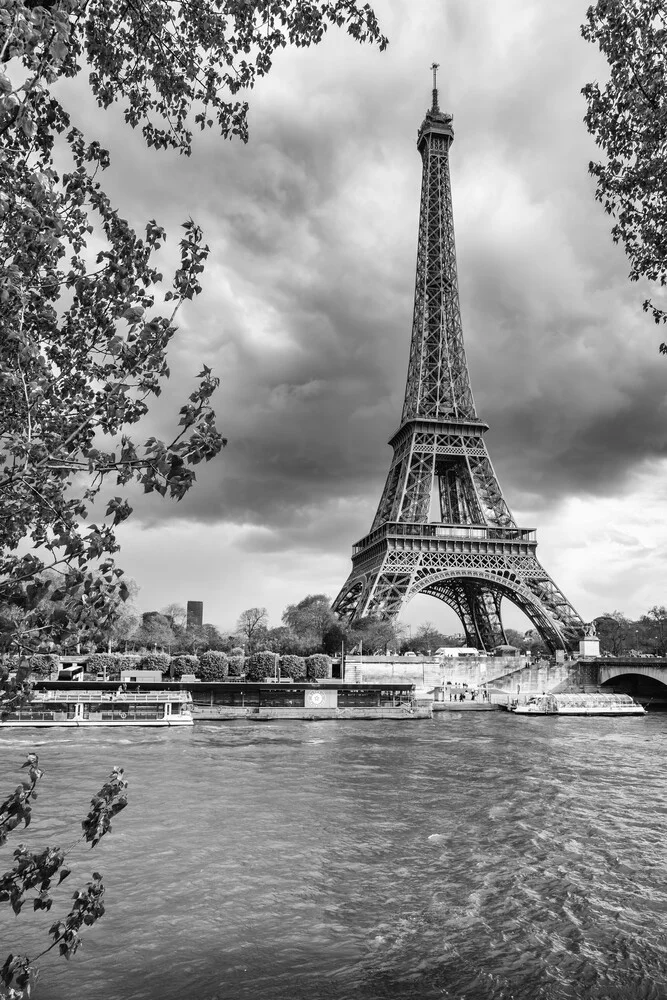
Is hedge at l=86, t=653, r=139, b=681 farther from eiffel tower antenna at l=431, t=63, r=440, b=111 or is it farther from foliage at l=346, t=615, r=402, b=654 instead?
eiffel tower antenna at l=431, t=63, r=440, b=111

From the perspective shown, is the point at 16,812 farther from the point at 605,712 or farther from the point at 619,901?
the point at 605,712

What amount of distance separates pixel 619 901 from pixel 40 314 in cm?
1623

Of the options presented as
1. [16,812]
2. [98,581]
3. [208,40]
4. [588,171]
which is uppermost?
[588,171]

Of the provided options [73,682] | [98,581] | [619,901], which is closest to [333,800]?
[619,901]

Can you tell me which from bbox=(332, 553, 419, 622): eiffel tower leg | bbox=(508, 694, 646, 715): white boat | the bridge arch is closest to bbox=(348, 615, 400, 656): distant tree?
bbox=(332, 553, 419, 622): eiffel tower leg

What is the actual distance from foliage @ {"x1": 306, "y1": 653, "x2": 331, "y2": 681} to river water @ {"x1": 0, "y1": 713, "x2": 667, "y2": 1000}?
41126 mm

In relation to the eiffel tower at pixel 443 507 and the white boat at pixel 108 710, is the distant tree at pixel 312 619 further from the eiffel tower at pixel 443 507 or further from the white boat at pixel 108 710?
the white boat at pixel 108 710

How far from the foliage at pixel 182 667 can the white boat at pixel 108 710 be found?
15757mm

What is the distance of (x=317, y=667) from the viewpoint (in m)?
74.4

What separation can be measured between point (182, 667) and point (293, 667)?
1102 cm

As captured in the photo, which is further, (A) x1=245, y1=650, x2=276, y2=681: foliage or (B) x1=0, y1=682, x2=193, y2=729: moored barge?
(A) x1=245, y1=650, x2=276, y2=681: foliage

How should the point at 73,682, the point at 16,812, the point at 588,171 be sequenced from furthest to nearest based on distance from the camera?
1. the point at 73,682
2. the point at 588,171
3. the point at 16,812

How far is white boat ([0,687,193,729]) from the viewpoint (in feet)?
164

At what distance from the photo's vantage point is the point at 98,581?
4.61m
